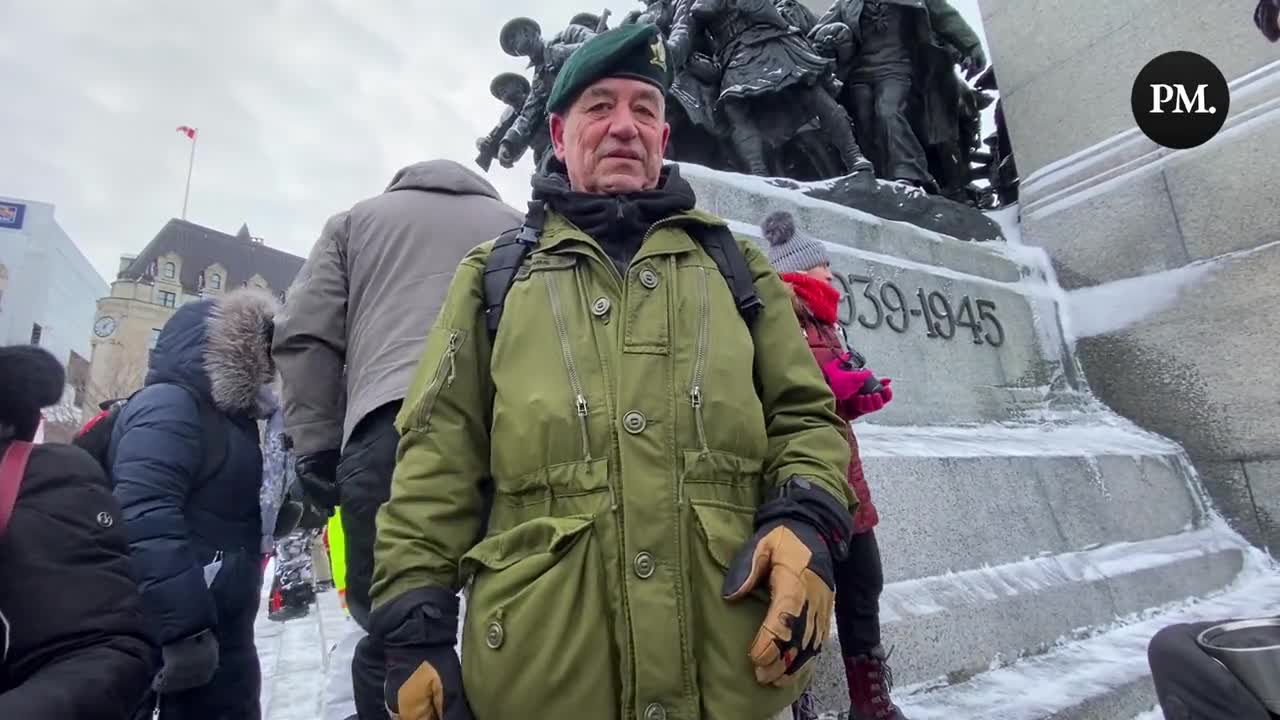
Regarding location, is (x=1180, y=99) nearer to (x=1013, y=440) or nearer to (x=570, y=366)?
(x=1013, y=440)

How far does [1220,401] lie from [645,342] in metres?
5.42

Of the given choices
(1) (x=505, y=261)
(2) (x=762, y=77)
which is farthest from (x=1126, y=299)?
(1) (x=505, y=261)

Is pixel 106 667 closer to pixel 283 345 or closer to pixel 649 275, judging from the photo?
pixel 283 345

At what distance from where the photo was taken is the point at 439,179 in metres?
2.14

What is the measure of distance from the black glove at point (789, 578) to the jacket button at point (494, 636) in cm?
37

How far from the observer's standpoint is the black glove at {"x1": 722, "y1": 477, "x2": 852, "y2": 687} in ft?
3.79

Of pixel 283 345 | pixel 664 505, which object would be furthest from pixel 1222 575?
pixel 283 345

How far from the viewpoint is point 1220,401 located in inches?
196

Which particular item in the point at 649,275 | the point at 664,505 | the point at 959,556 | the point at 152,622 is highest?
the point at 649,275

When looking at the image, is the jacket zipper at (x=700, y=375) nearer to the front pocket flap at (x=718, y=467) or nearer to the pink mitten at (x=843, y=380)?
the front pocket flap at (x=718, y=467)

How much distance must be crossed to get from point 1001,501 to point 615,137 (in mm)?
3031

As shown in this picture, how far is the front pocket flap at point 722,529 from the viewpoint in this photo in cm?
121

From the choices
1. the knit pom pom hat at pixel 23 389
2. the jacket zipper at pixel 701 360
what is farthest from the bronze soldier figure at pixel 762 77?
the knit pom pom hat at pixel 23 389

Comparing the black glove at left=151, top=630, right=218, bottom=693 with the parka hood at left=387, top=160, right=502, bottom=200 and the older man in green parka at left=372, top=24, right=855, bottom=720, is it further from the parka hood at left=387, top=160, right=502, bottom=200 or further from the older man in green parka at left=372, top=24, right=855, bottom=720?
the parka hood at left=387, top=160, right=502, bottom=200
